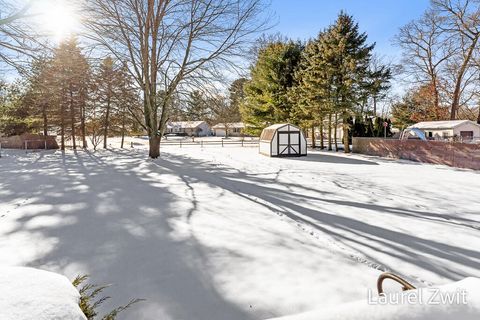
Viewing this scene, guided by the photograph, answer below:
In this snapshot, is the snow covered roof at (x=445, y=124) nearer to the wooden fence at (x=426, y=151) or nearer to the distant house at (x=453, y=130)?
the distant house at (x=453, y=130)

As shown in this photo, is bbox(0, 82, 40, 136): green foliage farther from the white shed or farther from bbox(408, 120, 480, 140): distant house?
bbox(408, 120, 480, 140): distant house

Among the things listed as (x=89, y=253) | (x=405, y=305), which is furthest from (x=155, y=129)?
(x=405, y=305)

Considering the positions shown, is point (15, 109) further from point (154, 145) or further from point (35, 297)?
point (35, 297)

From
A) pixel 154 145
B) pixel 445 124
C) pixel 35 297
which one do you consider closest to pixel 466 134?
pixel 445 124

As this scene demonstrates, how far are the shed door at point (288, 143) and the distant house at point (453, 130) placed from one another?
37.0 ft

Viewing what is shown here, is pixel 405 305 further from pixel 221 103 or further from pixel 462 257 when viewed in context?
pixel 221 103

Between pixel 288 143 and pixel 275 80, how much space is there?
25.6 ft

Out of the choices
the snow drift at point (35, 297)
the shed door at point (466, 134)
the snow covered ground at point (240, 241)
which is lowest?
the snow covered ground at point (240, 241)

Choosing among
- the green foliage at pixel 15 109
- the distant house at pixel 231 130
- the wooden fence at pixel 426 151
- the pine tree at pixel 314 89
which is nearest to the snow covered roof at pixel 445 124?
the wooden fence at pixel 426 151

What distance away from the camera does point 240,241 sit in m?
4.48

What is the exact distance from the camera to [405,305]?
1.20 metres

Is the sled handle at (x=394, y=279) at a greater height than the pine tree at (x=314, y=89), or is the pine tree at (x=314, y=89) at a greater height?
the pine tree at (x=314, y=89)

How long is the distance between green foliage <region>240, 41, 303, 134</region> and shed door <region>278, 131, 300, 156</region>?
4720mm

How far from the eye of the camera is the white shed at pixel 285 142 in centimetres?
1916
